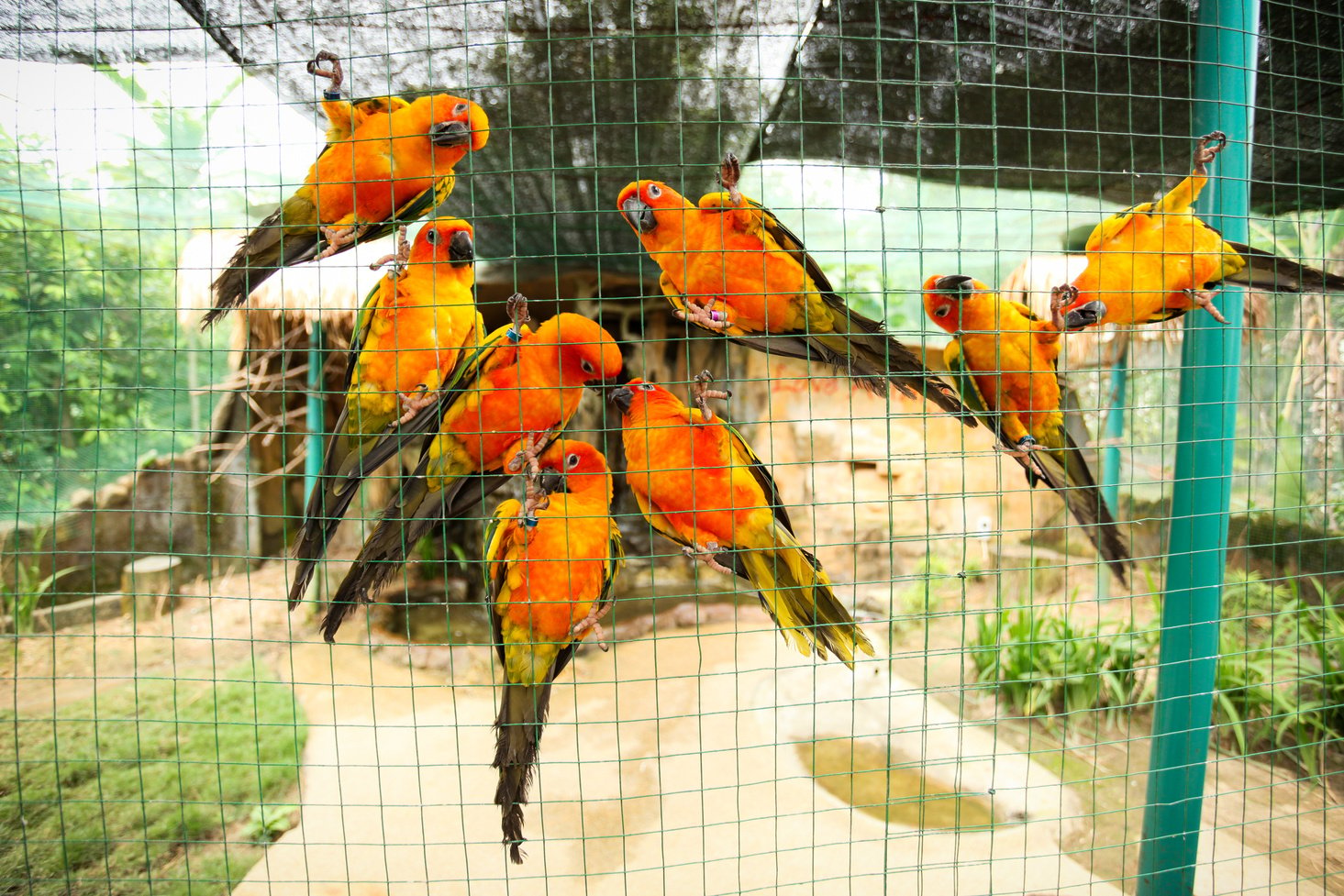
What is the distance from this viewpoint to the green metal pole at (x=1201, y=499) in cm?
252

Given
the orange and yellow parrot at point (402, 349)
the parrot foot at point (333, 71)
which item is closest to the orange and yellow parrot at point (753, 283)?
the orange and yellow parrot at point (402, 349)

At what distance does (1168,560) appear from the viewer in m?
2.71

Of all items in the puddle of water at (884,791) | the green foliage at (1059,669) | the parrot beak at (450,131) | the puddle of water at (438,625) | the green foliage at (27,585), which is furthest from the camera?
the puddle of water at (438,625)

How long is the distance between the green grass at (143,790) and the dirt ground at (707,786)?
0.26 m

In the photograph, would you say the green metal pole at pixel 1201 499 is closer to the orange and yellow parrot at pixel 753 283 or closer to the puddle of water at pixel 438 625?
the orange and yellow parrot at pixel 753 283

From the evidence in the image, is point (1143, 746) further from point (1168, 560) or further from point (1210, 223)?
point (1210, 223)

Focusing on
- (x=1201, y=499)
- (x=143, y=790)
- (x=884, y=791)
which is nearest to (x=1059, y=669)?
(x=884, y=791)

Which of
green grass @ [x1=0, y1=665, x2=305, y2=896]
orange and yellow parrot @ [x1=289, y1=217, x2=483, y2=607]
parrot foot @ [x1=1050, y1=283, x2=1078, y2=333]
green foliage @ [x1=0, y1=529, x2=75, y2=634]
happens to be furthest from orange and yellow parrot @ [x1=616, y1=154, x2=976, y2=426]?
green foliage @ [x1=0, y1=529, x2=75, y2=634]

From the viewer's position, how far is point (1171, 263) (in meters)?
2.29

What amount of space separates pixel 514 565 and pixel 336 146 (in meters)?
1.27

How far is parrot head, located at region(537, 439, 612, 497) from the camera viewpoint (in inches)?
83.0

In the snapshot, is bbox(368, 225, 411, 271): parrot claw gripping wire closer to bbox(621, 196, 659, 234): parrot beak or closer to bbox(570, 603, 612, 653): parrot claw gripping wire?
bbox(621, 196, 659, 234): parrot beak

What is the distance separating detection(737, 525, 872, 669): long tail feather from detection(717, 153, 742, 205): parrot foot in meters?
0.92

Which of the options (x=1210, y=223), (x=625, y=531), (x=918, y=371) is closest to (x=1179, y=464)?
(x=1210, y=223)
